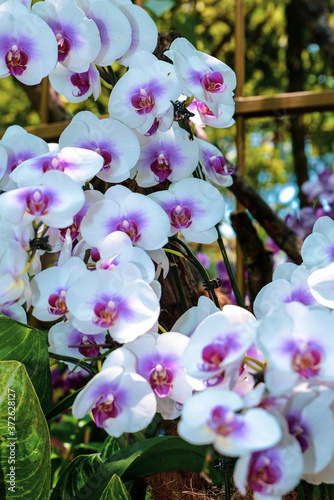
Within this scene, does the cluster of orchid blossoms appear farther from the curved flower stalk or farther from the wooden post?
the wooden post

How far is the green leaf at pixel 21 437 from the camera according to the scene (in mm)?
397

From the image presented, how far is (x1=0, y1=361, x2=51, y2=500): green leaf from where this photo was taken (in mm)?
397

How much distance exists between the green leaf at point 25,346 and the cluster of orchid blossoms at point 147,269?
0.06ft

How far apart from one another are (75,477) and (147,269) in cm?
24

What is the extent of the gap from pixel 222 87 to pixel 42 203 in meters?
0.17

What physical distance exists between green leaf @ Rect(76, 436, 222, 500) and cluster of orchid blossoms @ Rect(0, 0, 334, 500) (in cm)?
3

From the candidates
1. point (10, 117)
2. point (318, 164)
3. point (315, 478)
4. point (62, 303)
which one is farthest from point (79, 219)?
point (10, 117)

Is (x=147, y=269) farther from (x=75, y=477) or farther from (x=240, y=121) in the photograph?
(x=240, y=121)

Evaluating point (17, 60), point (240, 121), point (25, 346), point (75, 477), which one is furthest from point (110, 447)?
point (240, 121)

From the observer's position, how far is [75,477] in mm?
501

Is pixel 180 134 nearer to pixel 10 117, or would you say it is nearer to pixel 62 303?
pixel 62 303

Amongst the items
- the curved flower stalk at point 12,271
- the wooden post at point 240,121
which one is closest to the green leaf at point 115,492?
the curved flower stalk at point 12,271

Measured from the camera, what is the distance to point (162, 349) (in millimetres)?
365

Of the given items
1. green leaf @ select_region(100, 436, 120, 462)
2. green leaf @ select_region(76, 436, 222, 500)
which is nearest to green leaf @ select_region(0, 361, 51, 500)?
green leaf @ select_region(76, 436, 222, 500)
